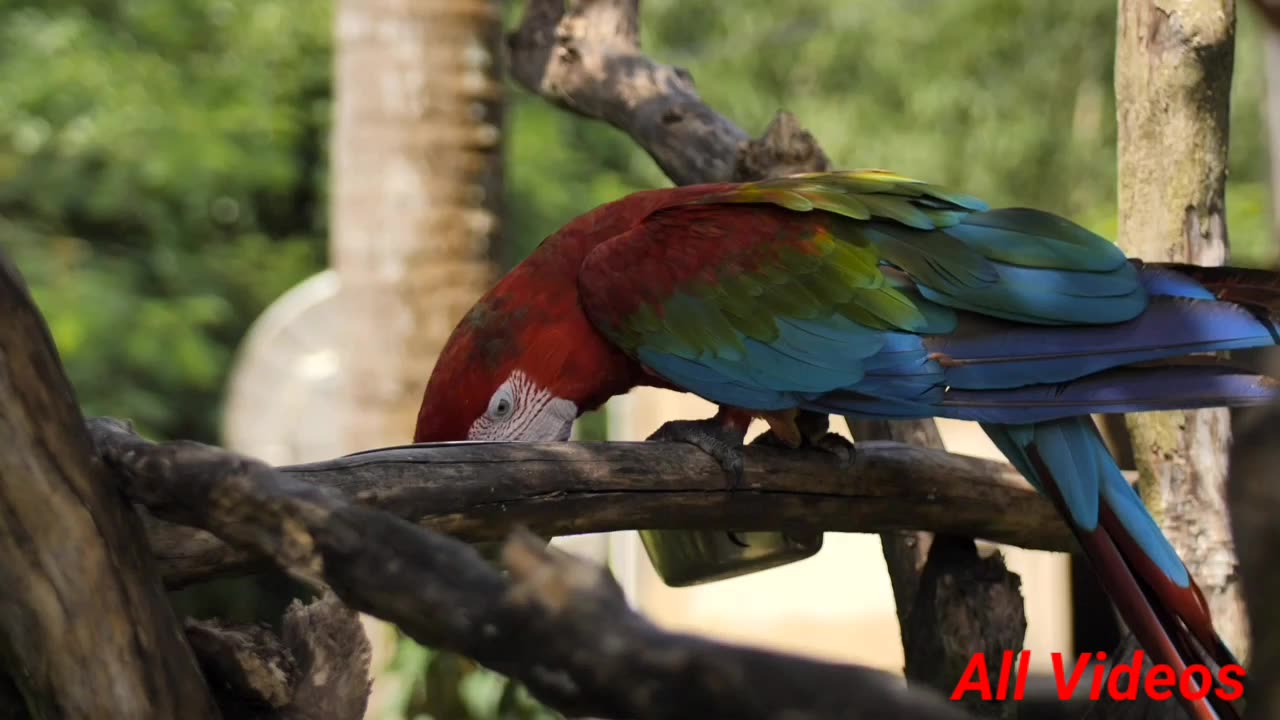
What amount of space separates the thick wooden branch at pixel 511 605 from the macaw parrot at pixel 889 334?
26.8 inches

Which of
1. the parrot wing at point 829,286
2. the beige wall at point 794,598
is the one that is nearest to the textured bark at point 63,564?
the parrot wing at point 829,286

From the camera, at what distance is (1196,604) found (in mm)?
1556

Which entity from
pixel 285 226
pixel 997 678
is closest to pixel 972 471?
pixel 997 678

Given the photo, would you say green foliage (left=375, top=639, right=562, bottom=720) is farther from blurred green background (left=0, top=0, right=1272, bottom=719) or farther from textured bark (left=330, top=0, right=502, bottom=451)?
textured bark (left=330, top=0, right=502, bottom=451)

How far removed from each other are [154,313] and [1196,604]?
3.73 meters

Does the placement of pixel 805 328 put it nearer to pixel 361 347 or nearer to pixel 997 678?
pixel 997 678

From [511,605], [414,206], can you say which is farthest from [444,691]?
[511,605]

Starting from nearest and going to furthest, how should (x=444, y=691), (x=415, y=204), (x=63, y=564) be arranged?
(x=63, y=564), (x=444, y=691), (x=415, y=204)

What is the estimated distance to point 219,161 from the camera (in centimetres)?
486

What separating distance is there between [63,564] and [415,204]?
202cm

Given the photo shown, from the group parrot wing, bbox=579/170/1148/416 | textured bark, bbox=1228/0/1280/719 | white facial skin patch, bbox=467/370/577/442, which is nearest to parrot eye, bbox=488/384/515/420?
white facial skin patch, bbox=467/370/577/442

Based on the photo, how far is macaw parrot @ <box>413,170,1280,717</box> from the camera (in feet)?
5.30

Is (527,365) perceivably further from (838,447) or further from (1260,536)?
(1260,536)

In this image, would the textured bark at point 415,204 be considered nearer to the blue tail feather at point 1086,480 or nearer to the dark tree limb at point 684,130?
the dark tree limb at point 684,130
